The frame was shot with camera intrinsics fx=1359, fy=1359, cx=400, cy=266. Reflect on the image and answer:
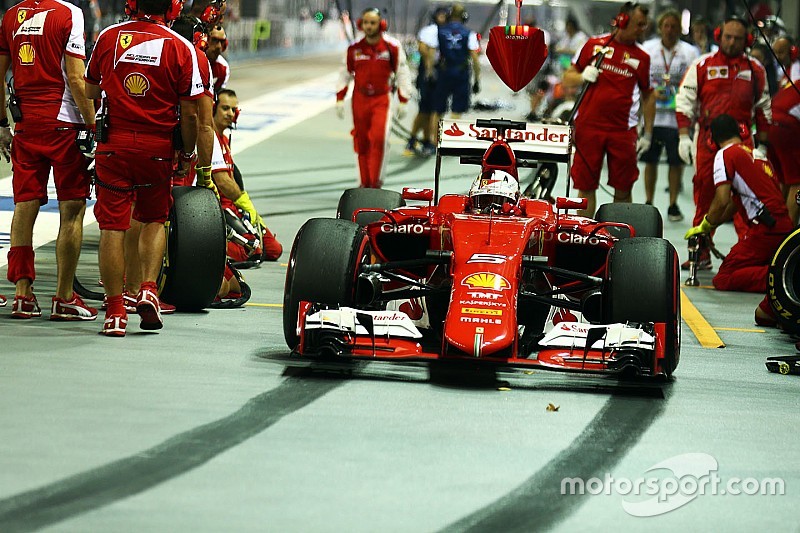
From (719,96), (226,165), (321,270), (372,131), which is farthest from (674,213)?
(321,270)

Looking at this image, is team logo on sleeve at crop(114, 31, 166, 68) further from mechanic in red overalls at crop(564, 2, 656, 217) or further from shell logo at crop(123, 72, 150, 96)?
mechanic in red overalls at crop(564, 2, 656, 217)

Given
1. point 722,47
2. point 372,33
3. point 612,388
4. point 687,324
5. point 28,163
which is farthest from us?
point 372,33

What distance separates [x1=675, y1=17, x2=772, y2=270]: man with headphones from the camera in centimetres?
1112

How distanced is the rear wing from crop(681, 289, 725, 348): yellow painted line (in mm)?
1269

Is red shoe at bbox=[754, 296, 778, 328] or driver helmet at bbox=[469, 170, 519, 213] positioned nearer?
driver helmet at bbox=[469, 170, 519, 213]

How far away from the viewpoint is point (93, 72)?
703cm

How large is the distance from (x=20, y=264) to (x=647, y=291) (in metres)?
3.47

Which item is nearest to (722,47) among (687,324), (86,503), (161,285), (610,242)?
(687,324)

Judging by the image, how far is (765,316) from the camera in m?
8.38

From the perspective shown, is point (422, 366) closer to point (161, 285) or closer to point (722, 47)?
point (161, 285)

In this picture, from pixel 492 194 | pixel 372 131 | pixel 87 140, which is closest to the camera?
pixel 492 194

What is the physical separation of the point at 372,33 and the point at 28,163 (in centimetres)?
735

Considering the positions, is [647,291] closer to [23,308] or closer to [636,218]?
[636,218]

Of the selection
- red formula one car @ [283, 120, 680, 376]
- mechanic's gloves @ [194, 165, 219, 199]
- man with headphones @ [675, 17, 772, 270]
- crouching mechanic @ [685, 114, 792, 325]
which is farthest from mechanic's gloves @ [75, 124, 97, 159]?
man with headphones @ [675, 17, 772, 270]
